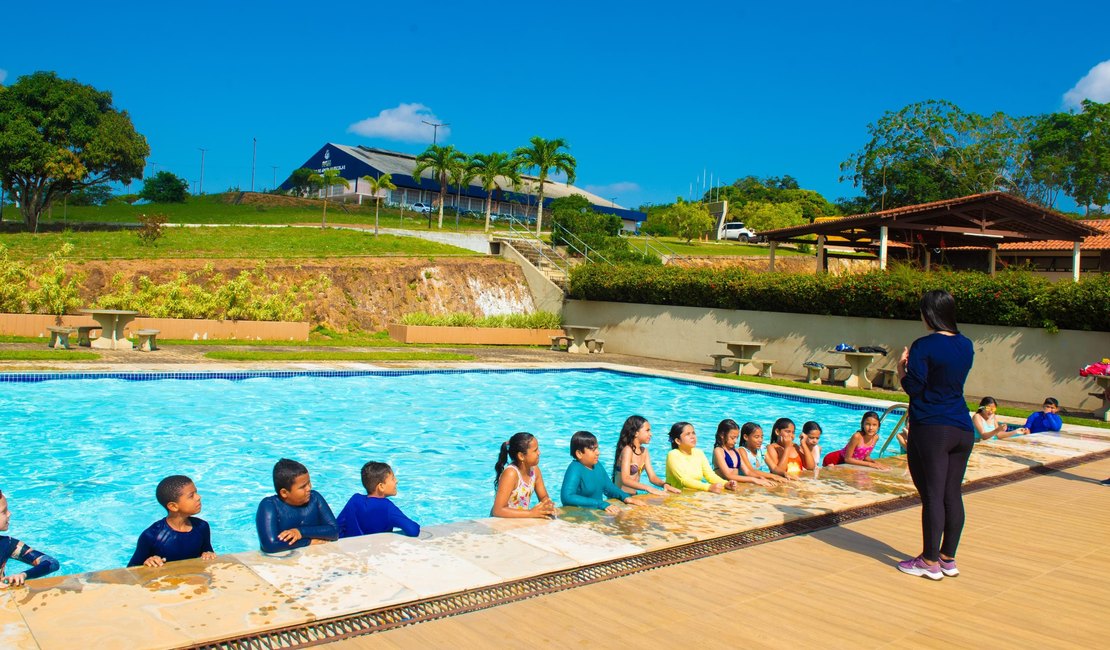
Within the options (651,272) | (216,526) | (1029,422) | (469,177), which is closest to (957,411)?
(216,526)

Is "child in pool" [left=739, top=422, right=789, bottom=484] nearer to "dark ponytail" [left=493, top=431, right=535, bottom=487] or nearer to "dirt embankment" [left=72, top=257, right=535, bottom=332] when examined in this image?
"dark ponytail" [left=493, top=431, right=535, bottom=487]

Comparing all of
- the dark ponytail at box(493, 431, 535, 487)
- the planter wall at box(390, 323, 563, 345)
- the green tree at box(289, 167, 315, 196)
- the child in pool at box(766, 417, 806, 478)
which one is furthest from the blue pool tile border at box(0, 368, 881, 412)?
the green tree at box(289, 167, 315, 196)

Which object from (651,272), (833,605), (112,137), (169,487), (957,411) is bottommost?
(833,605)

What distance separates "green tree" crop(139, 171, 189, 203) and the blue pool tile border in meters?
59.5

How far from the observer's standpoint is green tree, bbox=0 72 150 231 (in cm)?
3806

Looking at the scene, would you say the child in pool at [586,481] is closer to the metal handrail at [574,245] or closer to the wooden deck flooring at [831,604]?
the wooden deck flooring at [831,604]

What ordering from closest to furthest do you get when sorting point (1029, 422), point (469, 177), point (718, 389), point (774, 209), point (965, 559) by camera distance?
1. point (965, 559)
2. point (1029, 422)
3. point (718, 389)
4. point (469, 177)
5. point (774, 209)

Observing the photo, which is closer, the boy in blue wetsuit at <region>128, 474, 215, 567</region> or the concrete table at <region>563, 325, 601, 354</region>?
the boy in blue wetsuit at <region>128, 474, 215, 567</region>

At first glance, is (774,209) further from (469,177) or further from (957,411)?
(957,411)

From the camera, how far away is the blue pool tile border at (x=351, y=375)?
1323 centimetres

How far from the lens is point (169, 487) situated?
4.72 metres

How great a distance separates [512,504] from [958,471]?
3.00 meters

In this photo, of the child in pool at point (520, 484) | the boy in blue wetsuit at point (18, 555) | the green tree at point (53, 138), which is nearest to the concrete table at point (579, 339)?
the child in pool at point (520, 484)

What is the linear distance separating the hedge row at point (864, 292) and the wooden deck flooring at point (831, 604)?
11965 millimetres
